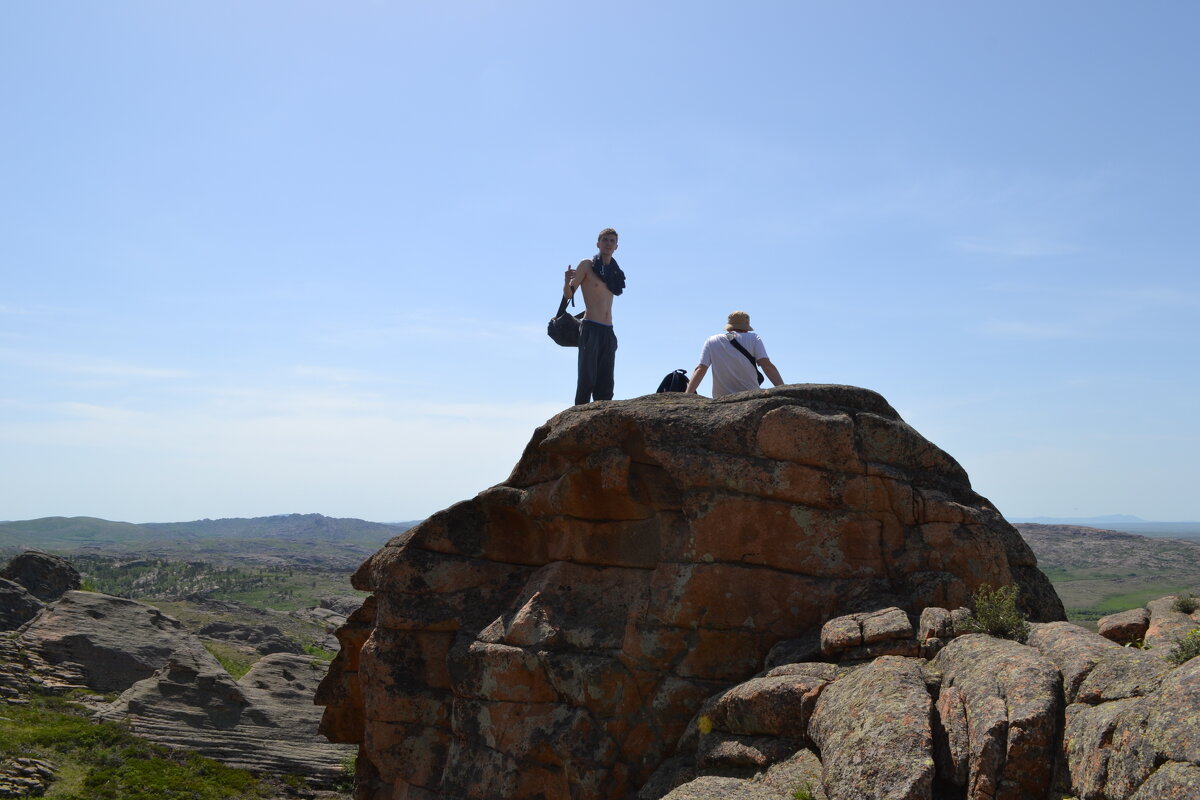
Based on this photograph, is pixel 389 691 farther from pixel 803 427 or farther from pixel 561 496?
pixel 803 427

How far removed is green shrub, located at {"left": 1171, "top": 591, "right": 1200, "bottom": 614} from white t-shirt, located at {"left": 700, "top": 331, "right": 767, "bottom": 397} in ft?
28.5

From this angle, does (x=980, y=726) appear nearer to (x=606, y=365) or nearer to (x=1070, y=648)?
(x=1070, y=648)

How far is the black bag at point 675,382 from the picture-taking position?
65.8ft

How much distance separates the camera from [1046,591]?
16359mm

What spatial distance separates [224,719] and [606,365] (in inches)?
1420

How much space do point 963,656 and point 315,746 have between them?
42419 millimetres

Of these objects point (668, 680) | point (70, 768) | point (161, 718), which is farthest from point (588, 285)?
point (161, 718)

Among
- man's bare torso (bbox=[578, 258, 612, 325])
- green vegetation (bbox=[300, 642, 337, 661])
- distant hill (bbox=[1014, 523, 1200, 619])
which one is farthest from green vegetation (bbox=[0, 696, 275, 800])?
distant hill (bbox=[1014, 523, 1200, 619])

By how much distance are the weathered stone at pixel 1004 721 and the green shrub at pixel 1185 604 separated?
23.2 ft

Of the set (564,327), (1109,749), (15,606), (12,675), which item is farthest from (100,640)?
(1109,749)

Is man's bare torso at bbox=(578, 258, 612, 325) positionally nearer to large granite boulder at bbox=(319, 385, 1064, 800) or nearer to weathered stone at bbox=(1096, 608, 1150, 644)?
large granite boulder at bbox=(319, 385, 1064, 800)

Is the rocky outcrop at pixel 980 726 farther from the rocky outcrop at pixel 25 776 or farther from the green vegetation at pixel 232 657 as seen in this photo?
the green vegetation at pixel 232 657

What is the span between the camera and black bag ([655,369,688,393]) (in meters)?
20.1

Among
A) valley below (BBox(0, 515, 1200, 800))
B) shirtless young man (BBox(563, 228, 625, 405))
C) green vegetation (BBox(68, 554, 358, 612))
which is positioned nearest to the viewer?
shirtless young man (BBox(563, 228, 625, 405))
